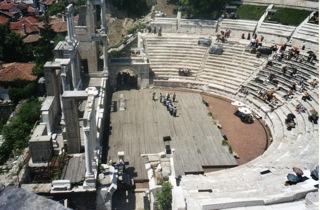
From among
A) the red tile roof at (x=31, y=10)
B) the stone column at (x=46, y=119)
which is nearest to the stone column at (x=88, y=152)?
the stone column at (x=46, y=119)

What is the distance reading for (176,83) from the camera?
43250mm

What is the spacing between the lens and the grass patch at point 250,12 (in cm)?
5119

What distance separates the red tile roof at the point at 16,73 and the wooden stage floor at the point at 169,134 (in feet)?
27.1

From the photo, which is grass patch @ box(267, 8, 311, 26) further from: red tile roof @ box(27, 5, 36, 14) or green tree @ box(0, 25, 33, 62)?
red tile roof @ box(27, 5, 36, 14)

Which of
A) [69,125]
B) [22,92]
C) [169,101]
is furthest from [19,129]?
[169,101]

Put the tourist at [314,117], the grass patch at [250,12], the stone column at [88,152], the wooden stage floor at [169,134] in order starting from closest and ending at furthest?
1. the stone column at [88,152]
2. the wooden stage floor at [169,134]
3. the tourist at [314,117]
4. the grass patch at [250,12]

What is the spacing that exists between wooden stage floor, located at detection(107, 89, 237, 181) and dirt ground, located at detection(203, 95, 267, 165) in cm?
95

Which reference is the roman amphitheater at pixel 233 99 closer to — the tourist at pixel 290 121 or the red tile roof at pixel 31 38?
the tourist at pixel 290 121

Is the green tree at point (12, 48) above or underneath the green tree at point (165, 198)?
above

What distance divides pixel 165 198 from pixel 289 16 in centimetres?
3560

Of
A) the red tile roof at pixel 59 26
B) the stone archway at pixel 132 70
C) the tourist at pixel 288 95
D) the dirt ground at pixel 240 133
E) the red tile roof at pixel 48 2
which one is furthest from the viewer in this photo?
the red tile roof at pixel 48 2

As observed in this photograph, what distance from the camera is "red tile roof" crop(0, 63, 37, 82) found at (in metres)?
37.8

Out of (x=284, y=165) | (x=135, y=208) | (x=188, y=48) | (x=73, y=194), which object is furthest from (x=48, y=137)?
(x=188, y=48)

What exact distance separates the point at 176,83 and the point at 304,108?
13859 millimetres
